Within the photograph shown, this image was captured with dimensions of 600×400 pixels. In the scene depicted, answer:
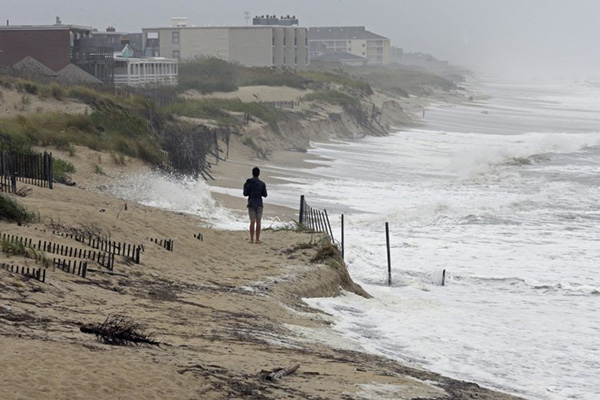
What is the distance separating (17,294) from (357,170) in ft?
92.2

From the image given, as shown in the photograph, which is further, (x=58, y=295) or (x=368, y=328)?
(x=368, y=328)

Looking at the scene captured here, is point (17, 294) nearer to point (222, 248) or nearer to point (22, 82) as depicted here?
point (222, 248)

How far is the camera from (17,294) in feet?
32.1

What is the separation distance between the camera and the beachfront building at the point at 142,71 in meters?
54.2

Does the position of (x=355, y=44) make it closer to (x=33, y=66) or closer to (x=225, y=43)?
(x=225, y=43)

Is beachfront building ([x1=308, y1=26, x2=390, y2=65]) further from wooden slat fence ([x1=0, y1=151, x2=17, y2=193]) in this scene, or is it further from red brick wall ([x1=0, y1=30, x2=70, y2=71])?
wooden slat fence ([x1=0, y1=151, x2=17, y2=193])

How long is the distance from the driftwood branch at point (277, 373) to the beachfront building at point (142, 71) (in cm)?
4359

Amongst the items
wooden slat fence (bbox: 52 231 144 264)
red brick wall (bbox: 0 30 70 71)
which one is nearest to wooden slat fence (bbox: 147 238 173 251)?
wooden slat fence (bbox: 52 231 144 264)

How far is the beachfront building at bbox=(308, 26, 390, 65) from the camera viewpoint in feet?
534

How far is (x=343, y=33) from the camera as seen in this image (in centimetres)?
16662

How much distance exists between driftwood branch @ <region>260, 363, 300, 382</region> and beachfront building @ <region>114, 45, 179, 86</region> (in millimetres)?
43593

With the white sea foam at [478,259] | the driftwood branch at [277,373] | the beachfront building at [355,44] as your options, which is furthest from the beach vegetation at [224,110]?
the beachfront building at [355,44]

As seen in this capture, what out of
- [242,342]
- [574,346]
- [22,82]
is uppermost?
[22,82]

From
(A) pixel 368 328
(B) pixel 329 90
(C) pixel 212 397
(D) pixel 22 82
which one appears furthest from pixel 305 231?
(B) pixel 329 90
